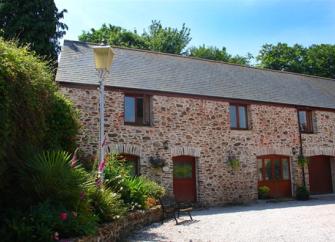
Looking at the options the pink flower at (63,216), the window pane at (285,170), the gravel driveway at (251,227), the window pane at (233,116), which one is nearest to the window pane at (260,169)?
the window pane at (285,170)

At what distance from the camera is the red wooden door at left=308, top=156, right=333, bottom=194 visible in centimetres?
1841

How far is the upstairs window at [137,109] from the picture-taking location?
555 inches

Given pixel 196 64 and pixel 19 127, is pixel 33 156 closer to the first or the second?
pixel 19 127

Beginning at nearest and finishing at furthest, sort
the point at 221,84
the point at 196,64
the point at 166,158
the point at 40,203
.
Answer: the point at 40,203 < the point at 166,158 < the point at 221,84 < the point at 196,64

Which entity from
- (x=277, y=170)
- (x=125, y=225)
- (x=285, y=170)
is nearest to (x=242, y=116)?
(x=277, y=170)

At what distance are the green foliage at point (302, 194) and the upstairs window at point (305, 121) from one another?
314 centimetres

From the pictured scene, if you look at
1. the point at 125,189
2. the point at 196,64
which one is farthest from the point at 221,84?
the point at 125,189

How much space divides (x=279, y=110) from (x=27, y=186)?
44.4 feet

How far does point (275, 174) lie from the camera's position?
17.1 m

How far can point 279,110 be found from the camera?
17.4m

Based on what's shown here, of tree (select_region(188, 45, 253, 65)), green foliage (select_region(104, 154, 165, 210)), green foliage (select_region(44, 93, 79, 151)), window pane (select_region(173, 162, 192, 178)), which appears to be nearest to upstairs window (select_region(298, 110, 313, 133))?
window pane (select_region(173, 162, 192, 178))

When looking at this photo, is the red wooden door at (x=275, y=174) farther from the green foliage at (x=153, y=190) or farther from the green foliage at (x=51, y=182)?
the green foliage at (x=51, y=182)

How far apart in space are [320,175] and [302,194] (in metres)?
3.03

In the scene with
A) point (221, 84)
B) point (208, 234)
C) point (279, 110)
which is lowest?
point (208, 234)
